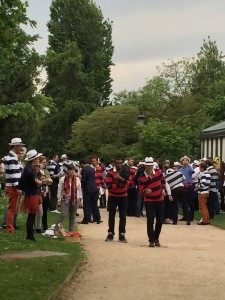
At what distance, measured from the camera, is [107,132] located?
5959 centimetres

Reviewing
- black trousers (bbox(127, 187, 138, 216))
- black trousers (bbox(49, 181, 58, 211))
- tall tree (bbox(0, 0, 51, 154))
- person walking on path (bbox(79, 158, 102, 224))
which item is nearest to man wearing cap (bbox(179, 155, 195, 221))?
black trousers (bbox(127, 187, 138, 216))

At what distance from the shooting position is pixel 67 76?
7256 centimetres

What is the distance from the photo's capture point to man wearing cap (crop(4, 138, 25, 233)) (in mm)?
14961

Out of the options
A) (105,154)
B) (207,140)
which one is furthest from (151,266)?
(105,154)

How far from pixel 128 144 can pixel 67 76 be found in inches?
645

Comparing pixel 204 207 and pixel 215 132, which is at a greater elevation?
pixel 215 132

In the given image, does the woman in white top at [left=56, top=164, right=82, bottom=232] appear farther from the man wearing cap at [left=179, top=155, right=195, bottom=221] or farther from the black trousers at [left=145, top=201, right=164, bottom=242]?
the man wearing cap at [left=179, top=155, right=195, bottom=221]

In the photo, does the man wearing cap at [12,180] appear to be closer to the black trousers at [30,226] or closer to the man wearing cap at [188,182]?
the black trousers at [30,226]

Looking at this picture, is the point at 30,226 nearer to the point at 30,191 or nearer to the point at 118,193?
the point at 30,191

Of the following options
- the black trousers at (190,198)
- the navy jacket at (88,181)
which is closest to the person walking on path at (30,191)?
the navy jacket at (88,181)

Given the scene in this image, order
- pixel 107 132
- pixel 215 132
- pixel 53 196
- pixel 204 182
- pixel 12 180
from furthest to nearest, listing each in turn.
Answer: pixel 107 132 < pixel 215 132 < pixel 53 196 < pixel 204 182 < pixel 12 180

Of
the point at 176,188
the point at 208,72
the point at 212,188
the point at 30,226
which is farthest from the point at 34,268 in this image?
the point at 208,72

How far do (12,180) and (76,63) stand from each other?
5722 cm

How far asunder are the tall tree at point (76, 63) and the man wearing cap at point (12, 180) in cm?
5488
